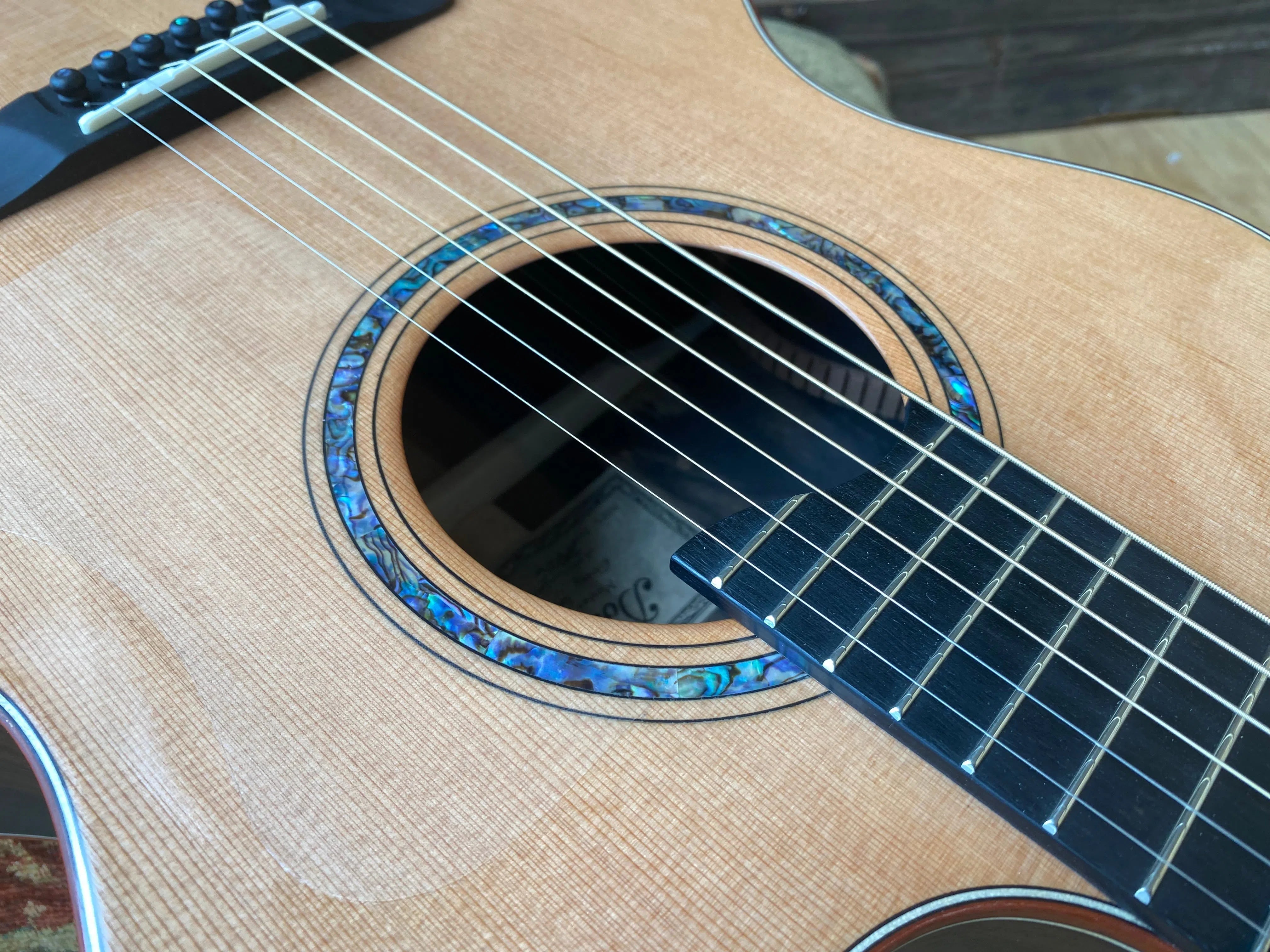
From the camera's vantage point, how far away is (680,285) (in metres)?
0.85

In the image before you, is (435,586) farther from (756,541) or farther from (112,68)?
(112,68)

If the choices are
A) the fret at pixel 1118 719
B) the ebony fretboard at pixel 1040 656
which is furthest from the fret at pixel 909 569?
the fret at pixel 1118 719

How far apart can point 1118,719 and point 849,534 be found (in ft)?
0.59

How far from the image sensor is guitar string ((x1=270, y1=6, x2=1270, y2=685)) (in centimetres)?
53

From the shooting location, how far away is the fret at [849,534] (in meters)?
0.55

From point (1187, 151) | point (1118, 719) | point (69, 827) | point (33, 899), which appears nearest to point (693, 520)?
point (1118, 719)

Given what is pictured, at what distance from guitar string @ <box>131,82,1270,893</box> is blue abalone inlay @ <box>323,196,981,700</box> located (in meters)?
0.04

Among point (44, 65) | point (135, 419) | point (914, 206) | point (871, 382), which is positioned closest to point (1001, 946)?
point (871, 382)

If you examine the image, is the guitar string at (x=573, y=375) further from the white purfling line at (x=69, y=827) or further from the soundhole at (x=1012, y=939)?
the white purfling line at (x=69, y=827)

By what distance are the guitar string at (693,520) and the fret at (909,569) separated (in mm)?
10

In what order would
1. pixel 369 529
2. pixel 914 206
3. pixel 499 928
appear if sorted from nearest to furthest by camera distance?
pixel 499 928 < pixel 369 529 < pixel 914 206

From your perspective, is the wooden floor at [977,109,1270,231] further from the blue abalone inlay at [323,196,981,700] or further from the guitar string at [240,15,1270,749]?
the guitar string at [240,15,1270,749]

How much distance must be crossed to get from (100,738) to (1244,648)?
2.17ft

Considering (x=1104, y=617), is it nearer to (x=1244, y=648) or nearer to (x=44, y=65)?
(x=1244, y=648)
